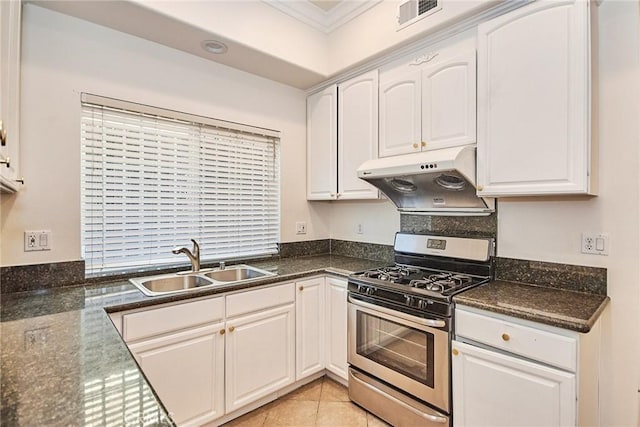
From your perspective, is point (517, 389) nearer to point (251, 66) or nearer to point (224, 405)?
point (224, 405)

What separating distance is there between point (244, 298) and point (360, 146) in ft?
4.75

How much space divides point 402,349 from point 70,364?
162 centimetres

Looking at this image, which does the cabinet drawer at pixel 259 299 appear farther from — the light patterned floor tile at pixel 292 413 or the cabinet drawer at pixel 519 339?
the cabinet drawer at pixel 519 339

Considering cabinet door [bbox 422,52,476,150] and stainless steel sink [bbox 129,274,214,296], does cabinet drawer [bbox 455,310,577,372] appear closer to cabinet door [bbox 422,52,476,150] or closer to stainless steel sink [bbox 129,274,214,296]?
cabinet door [bbox 422,52,476,150]

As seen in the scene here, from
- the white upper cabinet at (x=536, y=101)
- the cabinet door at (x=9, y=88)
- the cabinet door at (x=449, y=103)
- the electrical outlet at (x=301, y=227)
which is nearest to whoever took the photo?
the cabinet door at (x=9, y=88)

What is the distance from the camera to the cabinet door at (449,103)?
1962 millimetres

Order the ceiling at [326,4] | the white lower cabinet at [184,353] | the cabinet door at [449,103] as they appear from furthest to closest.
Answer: the ceiling at [326,4] < the cabinet door at [449,103] < the white lower cabinet at [184,353]

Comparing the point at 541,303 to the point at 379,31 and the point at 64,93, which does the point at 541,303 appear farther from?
the point at 64,93

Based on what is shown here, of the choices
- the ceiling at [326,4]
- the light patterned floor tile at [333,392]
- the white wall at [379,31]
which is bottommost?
the light patterned floor tile at [333,392]

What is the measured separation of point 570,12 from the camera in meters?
1.58

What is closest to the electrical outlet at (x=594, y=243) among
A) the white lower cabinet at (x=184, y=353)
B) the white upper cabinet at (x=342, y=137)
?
the white upper cabinet at (x=342, y=137)

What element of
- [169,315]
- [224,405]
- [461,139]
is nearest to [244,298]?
[169,315]

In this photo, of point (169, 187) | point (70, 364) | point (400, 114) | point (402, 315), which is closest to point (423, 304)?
point (402, 315)

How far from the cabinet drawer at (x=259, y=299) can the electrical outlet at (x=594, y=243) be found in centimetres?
176
